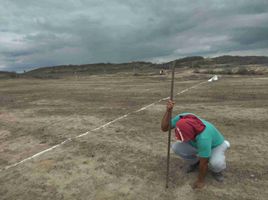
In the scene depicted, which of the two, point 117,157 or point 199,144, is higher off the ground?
point 199,144

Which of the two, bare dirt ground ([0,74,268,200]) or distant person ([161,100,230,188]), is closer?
distant person ([161,100,230,188])

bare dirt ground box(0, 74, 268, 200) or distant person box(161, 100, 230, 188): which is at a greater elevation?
distant person box(161, 100, 230, 188)

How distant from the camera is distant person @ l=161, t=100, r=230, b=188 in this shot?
12.2ft

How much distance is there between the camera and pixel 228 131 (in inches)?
271

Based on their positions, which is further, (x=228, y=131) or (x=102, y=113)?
(x=102, y=113)

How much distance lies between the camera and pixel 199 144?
3.73 m

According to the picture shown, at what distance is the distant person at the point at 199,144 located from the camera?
147 inches

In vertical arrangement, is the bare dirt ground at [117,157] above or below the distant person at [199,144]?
below

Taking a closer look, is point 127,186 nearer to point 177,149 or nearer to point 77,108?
point 177,149

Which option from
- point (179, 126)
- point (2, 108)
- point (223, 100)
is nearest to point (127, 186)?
point (179, 126)

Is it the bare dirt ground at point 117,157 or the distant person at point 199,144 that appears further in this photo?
the bare dirt ground at point 117,157

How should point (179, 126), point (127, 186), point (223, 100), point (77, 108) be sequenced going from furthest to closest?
point (223, 100) → point (77, 108) → point (127, 186) → point (179, 126)

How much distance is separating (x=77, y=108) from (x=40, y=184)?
639 cm

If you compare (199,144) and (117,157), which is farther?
(117,157)
